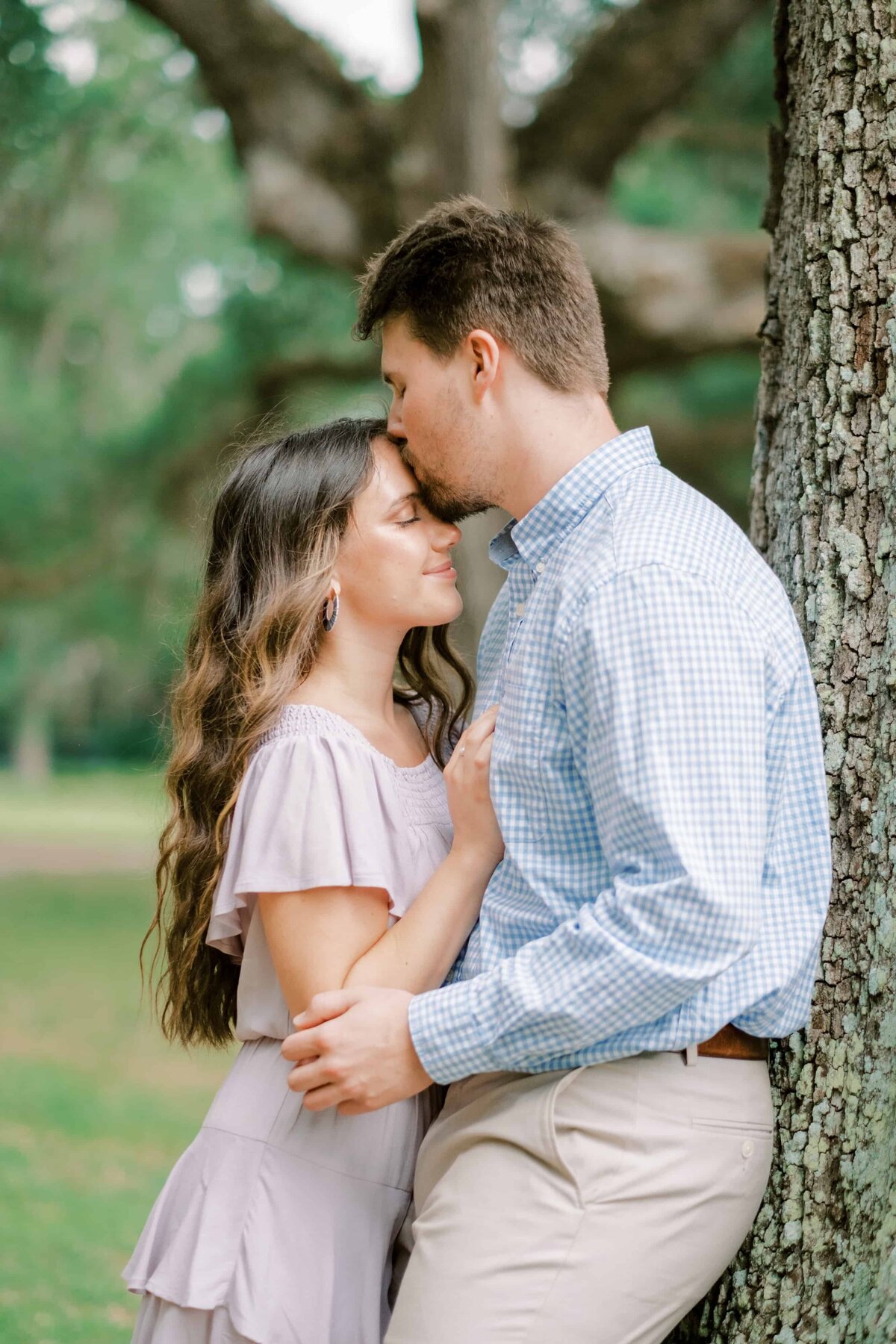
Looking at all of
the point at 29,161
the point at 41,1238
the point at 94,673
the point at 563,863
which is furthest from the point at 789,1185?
the point at 94,673

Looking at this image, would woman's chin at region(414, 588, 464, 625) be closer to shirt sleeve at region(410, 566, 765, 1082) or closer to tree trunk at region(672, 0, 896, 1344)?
tree trunk at region(672, 0, 896, 1344)

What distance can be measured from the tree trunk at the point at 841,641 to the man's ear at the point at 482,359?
54 centimetres

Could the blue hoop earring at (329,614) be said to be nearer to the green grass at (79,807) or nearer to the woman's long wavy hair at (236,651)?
the woman's long wavy hair at (236,651)

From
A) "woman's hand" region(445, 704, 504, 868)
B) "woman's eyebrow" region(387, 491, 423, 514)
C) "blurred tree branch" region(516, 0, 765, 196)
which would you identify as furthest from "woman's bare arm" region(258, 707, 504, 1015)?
"blurred tree branch" region(516, 0, 765, 196)

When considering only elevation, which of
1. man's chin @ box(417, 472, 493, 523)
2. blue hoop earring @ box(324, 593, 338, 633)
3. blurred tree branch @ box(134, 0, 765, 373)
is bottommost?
blue hoop earring @ box(324, 593, 338, 633)

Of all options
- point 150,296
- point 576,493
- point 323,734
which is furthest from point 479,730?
point 150,296

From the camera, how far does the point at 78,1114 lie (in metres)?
6.42

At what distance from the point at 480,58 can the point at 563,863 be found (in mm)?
4648

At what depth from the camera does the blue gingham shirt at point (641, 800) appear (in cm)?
164

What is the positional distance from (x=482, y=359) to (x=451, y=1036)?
1088 mm

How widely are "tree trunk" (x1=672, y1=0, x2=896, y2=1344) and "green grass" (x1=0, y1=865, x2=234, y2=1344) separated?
2.63 meters

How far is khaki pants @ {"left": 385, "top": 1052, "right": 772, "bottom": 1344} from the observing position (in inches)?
69.6

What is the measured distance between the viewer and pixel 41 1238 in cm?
470

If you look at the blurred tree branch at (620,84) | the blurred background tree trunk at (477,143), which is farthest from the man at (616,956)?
the blurred tree branch at (620,84)
